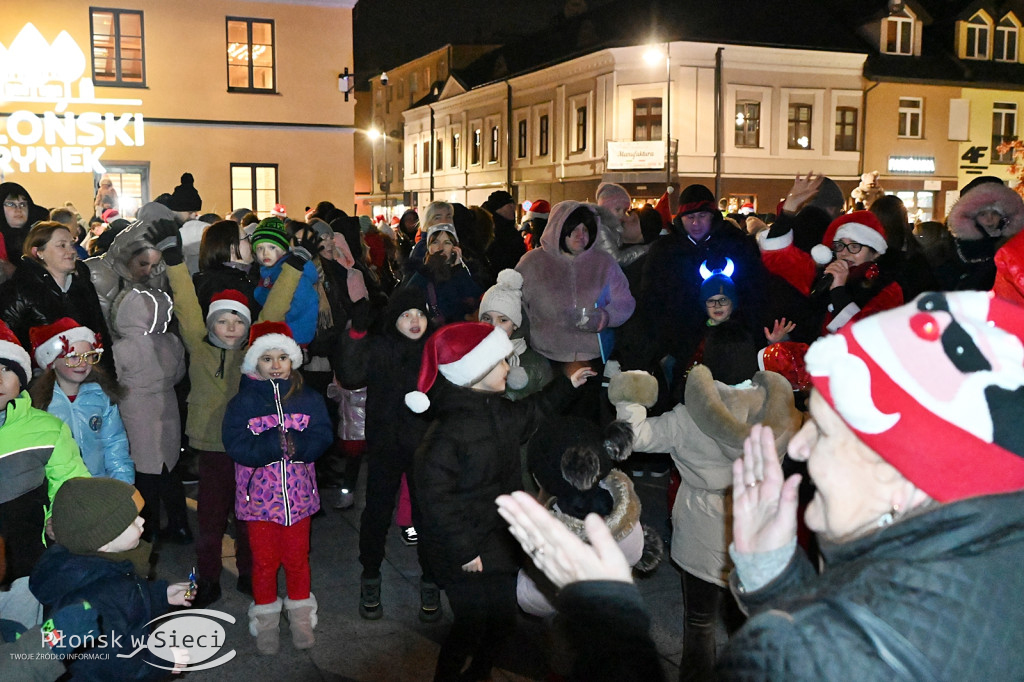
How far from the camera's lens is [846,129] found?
124 feet

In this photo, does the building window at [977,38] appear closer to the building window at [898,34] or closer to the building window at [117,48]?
the building window at [898,34]

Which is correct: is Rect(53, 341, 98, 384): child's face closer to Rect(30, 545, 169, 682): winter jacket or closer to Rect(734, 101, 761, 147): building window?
Rect(30, 545, 169, 682): winter jacket

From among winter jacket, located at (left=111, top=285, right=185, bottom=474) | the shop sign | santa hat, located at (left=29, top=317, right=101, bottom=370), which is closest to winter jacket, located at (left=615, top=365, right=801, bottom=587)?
santa hat, located at (left=29, top=317, right=101, bottom=370)

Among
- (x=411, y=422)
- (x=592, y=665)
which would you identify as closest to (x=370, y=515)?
(x=411, y=422)

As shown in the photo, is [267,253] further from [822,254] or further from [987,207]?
[987,207]

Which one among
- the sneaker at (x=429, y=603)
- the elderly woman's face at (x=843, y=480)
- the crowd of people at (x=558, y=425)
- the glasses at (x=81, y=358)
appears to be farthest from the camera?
the sneaker at (x=429, y=603)

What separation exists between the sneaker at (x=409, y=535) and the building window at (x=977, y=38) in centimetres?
4207

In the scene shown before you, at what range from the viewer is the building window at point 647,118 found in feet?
119

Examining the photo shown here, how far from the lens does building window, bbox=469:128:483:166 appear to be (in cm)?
4982

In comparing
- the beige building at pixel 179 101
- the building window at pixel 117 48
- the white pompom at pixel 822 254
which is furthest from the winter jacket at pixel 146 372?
the building window at pixel 117 48

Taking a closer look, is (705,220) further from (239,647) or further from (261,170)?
(261,170)

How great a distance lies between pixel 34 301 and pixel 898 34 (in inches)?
1597

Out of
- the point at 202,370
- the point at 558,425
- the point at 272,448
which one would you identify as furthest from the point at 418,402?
the point at 202,370

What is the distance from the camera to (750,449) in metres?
2.12
